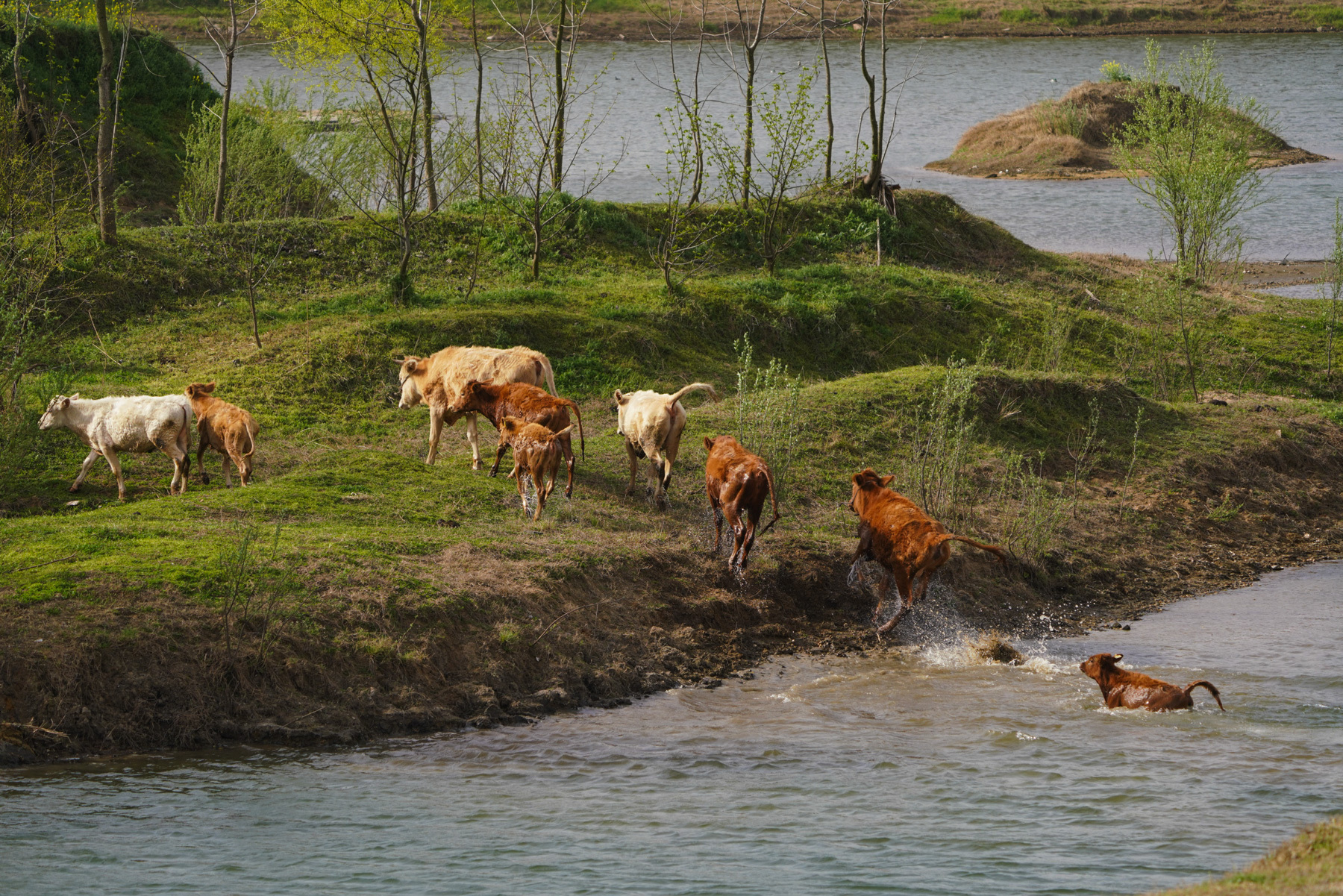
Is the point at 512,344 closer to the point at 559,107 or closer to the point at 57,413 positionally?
the point at 57,413

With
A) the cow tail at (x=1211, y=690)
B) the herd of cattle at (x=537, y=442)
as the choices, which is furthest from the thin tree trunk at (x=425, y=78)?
the cow tail at (x=1211, y=690)

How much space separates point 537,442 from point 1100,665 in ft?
19.0

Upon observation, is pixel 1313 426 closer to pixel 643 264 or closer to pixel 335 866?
pixel 643 264

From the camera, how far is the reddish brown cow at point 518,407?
13.9 meters

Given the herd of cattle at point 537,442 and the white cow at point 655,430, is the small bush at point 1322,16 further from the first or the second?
the white cow at point 655,430

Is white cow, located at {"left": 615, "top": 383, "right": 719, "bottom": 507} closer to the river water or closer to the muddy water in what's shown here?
the muddy water

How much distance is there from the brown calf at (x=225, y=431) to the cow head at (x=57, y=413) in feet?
3.97

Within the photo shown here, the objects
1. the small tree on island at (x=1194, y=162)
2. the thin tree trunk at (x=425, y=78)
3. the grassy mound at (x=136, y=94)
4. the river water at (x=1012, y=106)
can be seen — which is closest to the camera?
the thin tree trunk at (x=425, y=78)

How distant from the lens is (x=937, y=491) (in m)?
14.6

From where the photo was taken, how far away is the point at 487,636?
11.0 m

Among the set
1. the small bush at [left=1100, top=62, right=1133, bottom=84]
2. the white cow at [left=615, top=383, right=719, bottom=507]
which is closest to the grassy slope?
the white cow at [left=615, top=383, right=719, bottom=507]

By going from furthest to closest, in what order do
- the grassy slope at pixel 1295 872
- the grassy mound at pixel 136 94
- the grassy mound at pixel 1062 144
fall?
the grassy mound at pixel 1062 144, the grassy mound at pixel 136 94, the grassy slope at pixel 1295 872

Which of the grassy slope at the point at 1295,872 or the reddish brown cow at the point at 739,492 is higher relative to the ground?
the reddish brown cow at the point at 739,492

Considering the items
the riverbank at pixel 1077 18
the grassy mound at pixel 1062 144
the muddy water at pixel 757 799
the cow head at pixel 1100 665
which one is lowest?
the muddy water at pixel 757 799
